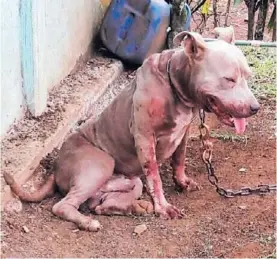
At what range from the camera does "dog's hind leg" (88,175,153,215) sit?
403cm

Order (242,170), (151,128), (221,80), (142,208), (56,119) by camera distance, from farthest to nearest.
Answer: (56,119)
(242,170)
(142,208)
(151,128)
(221,80)

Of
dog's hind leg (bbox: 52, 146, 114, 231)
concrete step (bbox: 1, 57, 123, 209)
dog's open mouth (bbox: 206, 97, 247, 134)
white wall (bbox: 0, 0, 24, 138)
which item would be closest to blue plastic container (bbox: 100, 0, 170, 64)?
concrete step (bbox: 1, 57, 123, 209)

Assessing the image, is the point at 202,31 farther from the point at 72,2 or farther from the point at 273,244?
the point at 273,244

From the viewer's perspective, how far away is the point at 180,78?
385 centimetres

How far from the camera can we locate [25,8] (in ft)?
15.3

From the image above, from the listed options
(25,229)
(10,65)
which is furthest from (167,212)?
(10,65)

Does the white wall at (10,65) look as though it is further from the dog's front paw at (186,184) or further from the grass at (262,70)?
the grass at (262,70)

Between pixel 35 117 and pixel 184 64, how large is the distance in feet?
4.57

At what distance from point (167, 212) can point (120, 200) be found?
27 centimetres

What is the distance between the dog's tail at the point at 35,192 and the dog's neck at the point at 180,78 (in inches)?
34.9

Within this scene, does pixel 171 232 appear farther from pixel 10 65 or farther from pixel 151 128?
pixel 10 65

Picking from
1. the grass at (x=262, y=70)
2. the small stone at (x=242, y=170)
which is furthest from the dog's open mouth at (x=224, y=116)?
the grass at (x=262, y=70)

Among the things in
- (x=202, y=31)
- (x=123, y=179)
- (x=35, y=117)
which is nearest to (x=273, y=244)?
(x=123, y=179)

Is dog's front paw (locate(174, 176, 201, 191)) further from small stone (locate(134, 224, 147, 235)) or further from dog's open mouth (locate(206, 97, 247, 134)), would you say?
dog's open mouth (locate(206, 97, 247, 134))
